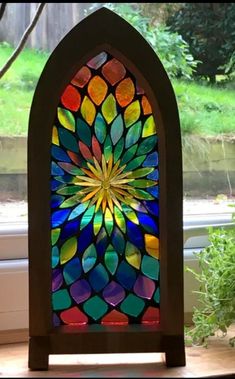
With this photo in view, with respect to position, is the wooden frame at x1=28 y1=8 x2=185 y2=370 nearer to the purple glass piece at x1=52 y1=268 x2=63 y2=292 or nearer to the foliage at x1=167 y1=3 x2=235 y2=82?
the purple glass piece at x1=52 y1=268 x2=63 y2=292

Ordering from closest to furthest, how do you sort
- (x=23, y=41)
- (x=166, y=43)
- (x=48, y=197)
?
1. (x=48, y=197)
2. (x=23, y=41)
3. (x=166, y=43)

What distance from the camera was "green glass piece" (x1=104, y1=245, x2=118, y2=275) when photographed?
1.12 meters

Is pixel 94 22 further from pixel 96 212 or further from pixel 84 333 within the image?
pixel 84 333

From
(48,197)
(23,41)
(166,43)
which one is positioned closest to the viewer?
(48,197)

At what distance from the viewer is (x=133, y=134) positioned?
111cm

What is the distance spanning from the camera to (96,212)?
1116 millimetres

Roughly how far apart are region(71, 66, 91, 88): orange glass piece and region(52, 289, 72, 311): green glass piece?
13.9 inches

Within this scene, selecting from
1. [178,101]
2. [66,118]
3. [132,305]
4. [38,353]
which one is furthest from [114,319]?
[178,101]

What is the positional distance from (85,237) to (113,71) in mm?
285

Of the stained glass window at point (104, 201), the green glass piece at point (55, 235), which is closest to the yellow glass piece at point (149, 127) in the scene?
the stained glass window at point (104, 201)

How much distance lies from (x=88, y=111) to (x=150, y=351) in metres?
0.42

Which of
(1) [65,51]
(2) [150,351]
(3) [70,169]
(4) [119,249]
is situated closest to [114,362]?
(2) [150,351]

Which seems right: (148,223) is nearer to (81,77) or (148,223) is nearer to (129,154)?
(129,154)

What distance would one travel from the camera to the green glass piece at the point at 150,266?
1120 millimetres
